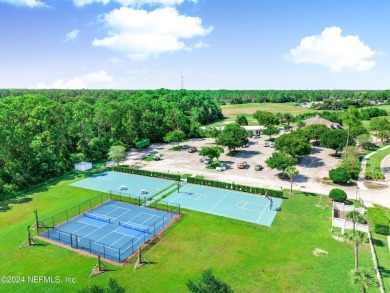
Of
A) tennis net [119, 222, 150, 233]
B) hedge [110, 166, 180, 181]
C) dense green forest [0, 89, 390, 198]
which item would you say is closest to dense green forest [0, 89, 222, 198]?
dense green forest [0, 89, 390, 198]

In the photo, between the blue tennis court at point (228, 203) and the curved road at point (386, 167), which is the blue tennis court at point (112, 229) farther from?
the curved road at point (386, 167)

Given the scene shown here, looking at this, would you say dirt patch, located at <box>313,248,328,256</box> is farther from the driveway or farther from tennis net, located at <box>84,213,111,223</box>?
tennis net, located at <box>84,213,111,223</box>

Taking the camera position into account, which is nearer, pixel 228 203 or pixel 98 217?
pixel 98 217

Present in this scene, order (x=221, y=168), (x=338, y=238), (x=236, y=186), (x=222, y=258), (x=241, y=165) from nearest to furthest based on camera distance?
(x=222, y=258) → (x=338, y=238) → (x=236, y=186) → (x=221, y=168) → (x=241, y=165)

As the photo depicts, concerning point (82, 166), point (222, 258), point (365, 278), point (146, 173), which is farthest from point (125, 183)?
point (365, 278)

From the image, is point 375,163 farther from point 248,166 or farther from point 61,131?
point 61,131

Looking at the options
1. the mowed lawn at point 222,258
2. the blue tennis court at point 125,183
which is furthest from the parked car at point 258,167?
the mowed lawn at point 222,258

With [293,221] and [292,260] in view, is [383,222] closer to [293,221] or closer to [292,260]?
[293,221]
